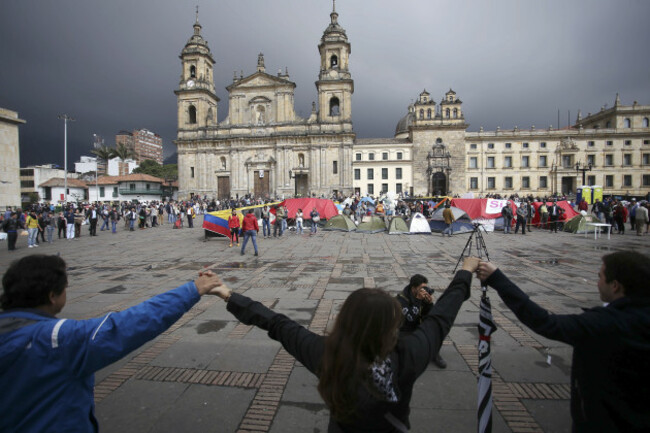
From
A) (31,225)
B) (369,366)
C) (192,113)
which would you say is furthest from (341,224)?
(192,113)

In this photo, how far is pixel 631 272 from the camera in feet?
5.96

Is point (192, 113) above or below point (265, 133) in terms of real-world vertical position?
above

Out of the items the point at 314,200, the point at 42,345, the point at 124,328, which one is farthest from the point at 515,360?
the point at 314,200

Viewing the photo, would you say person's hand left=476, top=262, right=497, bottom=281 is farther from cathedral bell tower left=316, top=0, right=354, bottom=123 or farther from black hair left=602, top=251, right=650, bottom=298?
cathedral bell tower left=316, top=0, right=354, bottom=123

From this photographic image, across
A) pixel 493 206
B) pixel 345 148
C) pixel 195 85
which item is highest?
pixel 195 85

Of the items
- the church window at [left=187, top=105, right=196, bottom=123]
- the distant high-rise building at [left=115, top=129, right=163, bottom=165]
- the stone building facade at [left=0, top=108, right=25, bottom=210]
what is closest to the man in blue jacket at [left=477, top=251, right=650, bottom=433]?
the stone building facade at [left=0, top=108, right=25, bottom=210]

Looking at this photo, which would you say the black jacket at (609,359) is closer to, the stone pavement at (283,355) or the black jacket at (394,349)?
the black jacket at (394,349)

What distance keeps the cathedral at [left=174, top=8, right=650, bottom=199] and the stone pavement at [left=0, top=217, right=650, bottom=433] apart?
32.1 m

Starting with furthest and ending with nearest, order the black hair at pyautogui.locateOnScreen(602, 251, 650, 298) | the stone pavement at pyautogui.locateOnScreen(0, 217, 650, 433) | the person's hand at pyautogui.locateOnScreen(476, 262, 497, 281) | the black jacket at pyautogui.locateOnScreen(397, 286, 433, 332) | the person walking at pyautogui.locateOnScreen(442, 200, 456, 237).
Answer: the person walking at pyautogui.locateOnScreen(442, 200, 456, 237) → the black jacket at pyautogui.locateOnScreen(397, 286, 433, 332) → the stone pavement at pyautogui.locateOnScreen(0, 217, 650, 433) → the person's hand at pyautogui.locateOnScreen(476, 262, 497, 281) → the black hair at pyautogui.locateOnScreen(602, 251, 650, 298)

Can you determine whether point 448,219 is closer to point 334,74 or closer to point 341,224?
point 341,224

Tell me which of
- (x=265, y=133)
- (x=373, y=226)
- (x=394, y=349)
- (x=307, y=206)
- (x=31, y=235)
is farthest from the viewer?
(x=265, y=133)

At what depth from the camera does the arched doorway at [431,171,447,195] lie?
49500 mm

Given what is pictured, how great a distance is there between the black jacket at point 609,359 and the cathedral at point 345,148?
38.9 meters

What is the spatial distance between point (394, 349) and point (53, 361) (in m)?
1.48
